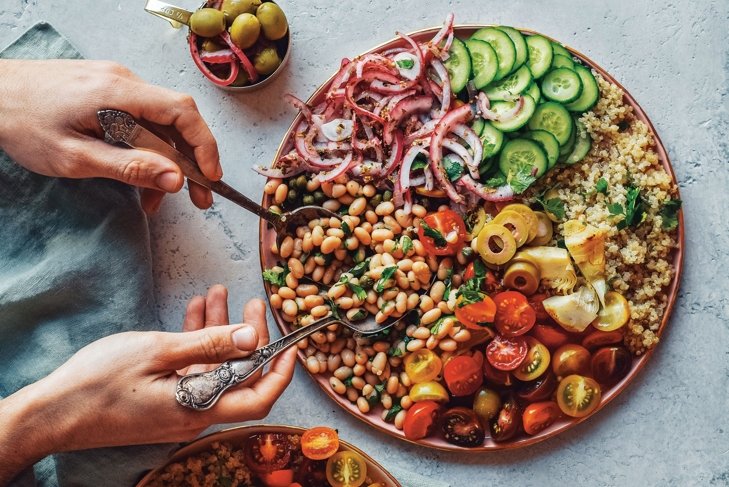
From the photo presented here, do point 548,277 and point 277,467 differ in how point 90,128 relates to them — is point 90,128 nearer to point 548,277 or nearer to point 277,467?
point 277,467

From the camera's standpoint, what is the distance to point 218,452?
2.27 m

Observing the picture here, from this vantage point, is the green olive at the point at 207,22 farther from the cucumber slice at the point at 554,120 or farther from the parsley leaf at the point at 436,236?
the cucumber slice at the point at 554,120

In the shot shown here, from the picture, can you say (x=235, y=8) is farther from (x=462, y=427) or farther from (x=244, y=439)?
(x=462, y=427)

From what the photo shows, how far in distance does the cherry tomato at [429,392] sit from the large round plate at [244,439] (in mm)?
238

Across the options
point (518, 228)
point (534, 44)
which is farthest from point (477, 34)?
point (518, 228)

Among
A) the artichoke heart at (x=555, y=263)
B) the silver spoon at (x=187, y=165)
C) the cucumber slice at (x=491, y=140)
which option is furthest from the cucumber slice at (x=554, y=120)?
the silver spoon at (x=187, y=165)

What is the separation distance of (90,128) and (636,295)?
1.68 metres

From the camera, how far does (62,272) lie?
225 centimetres

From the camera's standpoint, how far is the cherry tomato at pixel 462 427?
227 centimetres

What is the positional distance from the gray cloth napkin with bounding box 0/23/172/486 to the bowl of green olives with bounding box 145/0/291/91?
48cm

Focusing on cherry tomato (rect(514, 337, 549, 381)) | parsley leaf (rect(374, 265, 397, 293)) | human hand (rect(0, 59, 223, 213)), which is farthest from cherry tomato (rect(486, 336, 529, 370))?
human hand (rect(0, 59, 223, 213))

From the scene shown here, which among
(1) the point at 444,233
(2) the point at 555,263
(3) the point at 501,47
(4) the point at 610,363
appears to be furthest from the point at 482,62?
(4) the point at 610,363

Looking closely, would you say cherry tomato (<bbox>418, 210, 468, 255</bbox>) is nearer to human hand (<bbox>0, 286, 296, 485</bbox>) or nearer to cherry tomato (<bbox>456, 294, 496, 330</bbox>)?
cherry tomato (<bbox>456, 294, 496, 330</bbox>)

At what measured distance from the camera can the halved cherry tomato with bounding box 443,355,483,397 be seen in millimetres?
2234
